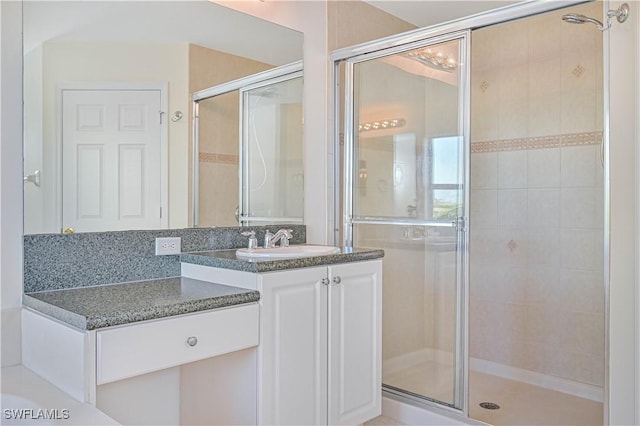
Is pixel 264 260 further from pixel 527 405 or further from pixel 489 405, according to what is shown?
pixel 527 405

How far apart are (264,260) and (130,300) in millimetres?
522

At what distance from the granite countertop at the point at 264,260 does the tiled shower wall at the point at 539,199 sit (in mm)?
1480

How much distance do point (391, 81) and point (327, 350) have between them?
64.9 inches

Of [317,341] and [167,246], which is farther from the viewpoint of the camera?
[167,246]

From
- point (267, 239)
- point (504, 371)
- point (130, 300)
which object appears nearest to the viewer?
point (130, 300)

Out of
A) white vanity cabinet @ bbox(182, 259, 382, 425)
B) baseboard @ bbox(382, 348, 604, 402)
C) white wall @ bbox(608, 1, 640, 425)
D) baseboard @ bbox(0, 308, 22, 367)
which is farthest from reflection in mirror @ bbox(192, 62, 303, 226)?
→ white wall @ bbox(608, 1, 640, 425)

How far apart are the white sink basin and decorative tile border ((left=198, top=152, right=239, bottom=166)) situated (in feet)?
1.61

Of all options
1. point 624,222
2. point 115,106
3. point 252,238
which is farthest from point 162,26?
point 624,222

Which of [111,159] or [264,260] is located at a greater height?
[111,159]

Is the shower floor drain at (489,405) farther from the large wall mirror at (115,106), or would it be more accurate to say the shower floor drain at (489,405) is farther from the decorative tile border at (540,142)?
the large wall mirror at (115,106)

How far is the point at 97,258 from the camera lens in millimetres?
2086

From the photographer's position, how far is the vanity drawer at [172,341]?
1541 millimetres

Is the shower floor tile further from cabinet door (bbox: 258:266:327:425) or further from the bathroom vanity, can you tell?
cabinet door (bbox: 258:266:327:425)

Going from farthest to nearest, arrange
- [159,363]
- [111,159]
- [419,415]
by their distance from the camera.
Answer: [419,415] → [111,159] → [159,363]
